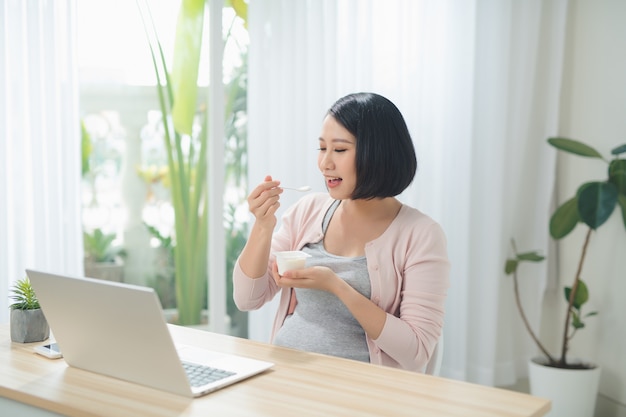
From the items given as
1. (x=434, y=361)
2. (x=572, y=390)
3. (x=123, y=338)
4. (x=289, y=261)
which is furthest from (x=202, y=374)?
(x=572, y=390)

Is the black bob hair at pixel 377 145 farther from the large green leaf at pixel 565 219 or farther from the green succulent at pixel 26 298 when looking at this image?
the large green leaf at pixel 565 219

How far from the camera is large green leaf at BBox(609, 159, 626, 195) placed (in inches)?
121

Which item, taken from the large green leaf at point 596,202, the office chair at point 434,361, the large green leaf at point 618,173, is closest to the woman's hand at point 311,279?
the office chair at point 434,361

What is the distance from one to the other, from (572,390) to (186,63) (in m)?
2.22

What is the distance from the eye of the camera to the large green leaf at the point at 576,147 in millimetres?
3098

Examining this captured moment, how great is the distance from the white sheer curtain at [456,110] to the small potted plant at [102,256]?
0.91m

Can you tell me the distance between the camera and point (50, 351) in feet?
5.37

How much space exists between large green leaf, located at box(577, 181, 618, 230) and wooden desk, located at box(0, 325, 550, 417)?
184 cm

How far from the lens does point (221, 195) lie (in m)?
3.15

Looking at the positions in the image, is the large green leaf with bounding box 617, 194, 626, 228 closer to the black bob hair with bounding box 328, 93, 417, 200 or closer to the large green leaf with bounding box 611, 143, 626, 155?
the large green leaf with bounding box 611, 143, 626, 155

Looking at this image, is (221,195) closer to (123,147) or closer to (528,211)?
(123,147)

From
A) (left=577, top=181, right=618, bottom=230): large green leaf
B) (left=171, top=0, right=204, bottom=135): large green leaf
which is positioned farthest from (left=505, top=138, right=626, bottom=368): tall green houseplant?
(left=171, top=0, right=204, bottom=135): large green leaf

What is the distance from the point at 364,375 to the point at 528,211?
2316 millimetres

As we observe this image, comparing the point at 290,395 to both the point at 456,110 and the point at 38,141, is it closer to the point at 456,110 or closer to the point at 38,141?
the point at 38,141
